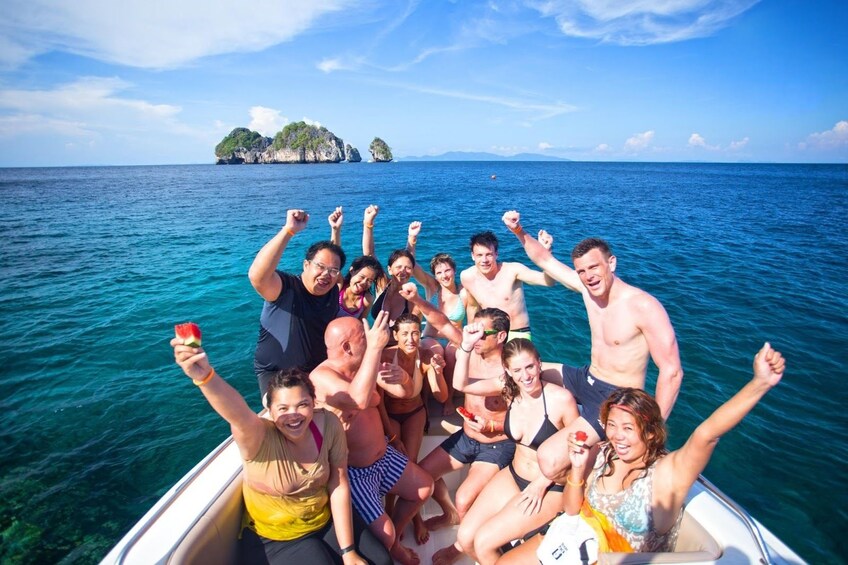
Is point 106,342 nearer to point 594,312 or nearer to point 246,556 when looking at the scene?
point 246,556

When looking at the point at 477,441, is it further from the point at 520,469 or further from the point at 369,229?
the point at 369,229

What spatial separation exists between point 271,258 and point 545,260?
114 inches

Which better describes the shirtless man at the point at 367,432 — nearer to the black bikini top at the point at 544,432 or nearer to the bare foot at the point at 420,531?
the bare foot at the point at 420,531

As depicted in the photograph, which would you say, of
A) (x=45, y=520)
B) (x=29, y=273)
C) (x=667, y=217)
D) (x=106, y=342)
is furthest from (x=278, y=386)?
(x=667, y=217)

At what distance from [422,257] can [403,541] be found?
13.8m

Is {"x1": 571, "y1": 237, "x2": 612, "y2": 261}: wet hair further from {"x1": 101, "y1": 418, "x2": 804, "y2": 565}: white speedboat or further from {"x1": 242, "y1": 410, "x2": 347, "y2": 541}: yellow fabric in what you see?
{"x1": 242, "y1": 410, "x2": 347, "y2": 541}: yellow fabric

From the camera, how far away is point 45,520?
511 centimetres

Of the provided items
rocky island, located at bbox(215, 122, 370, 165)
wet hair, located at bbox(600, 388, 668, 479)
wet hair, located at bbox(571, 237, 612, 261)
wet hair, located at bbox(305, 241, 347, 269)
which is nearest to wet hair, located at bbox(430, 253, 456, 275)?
wet hair, located at bbox(305, 241, 347, 269)

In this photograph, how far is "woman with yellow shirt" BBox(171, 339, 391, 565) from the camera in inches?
99.2

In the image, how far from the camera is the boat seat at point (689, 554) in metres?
2.20

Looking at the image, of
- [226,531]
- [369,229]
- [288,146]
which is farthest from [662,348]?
[288,146]

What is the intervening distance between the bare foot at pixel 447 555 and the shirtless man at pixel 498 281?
2412 mm

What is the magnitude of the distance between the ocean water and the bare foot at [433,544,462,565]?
4.40 metres

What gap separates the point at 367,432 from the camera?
11.0 feet
